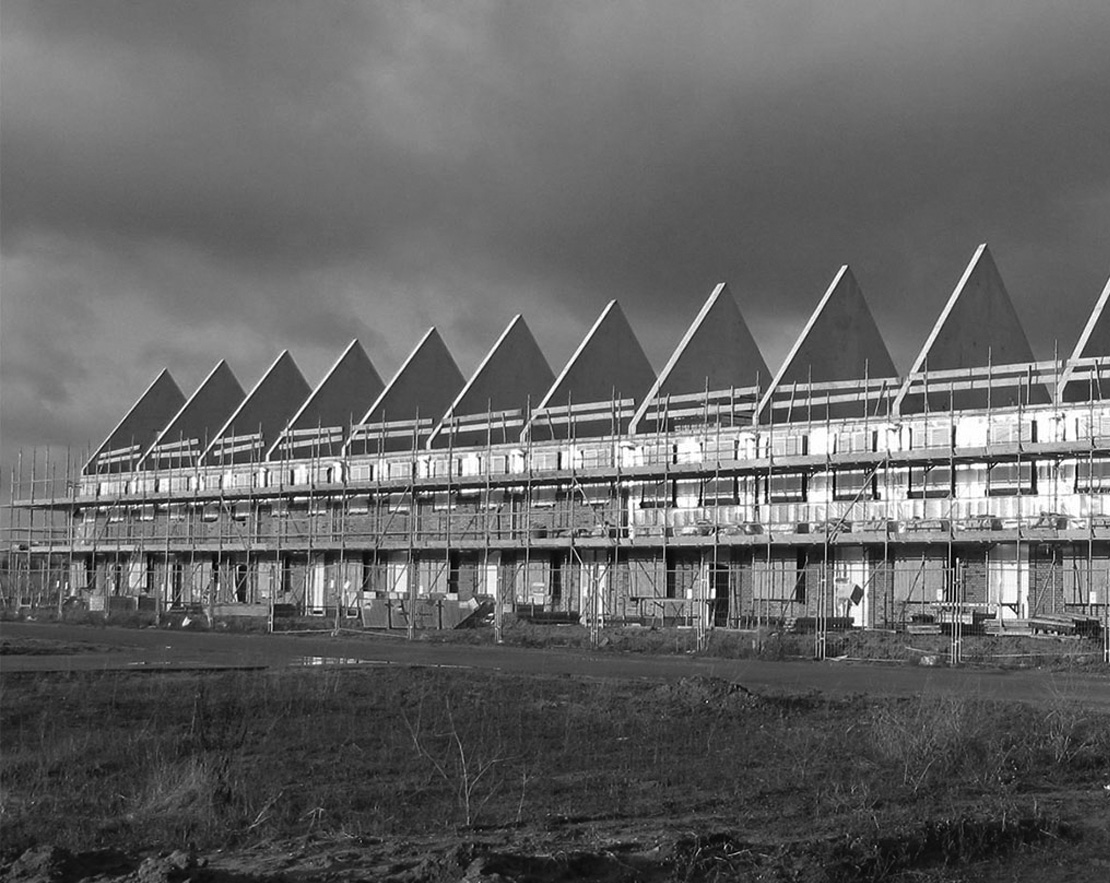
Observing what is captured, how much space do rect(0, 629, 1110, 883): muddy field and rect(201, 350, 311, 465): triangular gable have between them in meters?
39.0

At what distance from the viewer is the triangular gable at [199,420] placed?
6025 centimetres

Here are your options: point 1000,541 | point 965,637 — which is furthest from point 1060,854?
point 1000,541

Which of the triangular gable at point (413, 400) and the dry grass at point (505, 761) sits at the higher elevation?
the triangular gable at point (413, 400)

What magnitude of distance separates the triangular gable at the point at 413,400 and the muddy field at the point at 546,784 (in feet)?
104

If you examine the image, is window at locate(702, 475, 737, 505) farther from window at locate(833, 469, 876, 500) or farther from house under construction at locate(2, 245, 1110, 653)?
window at locate(833, 469, 876, 500)

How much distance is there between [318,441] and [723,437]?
17.8 metres

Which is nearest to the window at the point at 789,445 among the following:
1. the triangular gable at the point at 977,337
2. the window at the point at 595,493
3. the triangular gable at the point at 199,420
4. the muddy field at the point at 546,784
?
the triangular gable at the point at 977,337

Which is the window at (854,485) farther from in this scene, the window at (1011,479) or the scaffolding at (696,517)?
the window at (1011,479)

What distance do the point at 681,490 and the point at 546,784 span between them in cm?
2832

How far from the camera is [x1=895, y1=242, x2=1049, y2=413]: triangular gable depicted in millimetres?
35594

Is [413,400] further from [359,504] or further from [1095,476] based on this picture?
[1095,476]

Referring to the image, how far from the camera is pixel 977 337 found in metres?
36.7

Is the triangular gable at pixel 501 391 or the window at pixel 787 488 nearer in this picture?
the window at pixel 787 488

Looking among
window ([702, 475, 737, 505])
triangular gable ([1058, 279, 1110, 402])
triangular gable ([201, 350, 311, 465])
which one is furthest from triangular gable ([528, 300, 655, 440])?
triangular gable ([201, 350, 311, 465])
